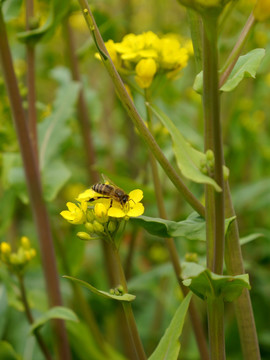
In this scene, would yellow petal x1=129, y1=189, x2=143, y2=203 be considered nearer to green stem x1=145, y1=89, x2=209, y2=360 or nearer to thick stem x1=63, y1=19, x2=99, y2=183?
green stem x1=145, y1=89, x2=209, y2=360

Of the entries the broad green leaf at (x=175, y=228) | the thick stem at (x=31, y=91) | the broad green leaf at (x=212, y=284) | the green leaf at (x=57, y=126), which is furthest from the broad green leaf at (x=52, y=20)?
the broad green leaf at (x=212, y=284)

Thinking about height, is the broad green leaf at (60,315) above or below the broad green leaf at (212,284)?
below

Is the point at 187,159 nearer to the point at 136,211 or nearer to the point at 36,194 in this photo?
the point at 136,211

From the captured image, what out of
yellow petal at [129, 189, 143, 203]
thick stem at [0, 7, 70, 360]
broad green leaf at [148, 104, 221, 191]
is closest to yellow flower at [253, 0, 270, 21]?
broad green leaf at [148, 104, 221, 191]

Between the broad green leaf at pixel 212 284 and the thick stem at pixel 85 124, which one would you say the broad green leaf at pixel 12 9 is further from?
the broad green leaf at pixel 212 284

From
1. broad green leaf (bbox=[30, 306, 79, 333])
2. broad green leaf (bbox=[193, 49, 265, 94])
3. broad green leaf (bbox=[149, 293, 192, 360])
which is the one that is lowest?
broad green leaf (bbox=[30, 306, 79, 333])

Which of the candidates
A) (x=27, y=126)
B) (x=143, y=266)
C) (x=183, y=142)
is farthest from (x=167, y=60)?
(x=143, y=266)
